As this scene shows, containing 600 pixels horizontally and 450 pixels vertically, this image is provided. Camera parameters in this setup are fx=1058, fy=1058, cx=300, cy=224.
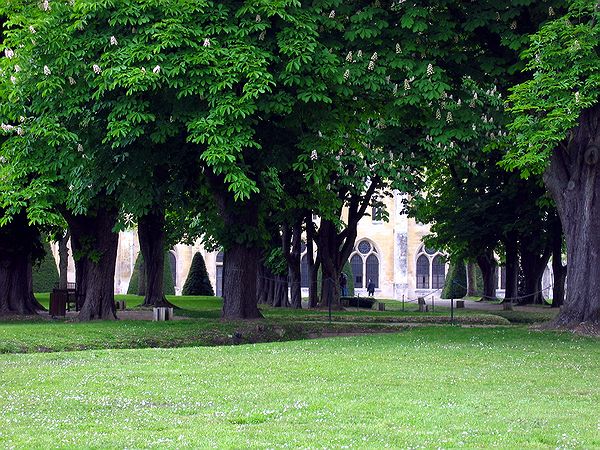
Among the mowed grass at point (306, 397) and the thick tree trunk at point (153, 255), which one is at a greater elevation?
the thick tree trunk at point (153, 255)

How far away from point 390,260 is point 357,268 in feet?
8.50

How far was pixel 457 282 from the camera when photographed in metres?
67.4

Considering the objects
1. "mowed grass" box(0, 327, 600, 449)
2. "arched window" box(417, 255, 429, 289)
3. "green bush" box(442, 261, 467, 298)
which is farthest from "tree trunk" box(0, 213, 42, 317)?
"arched window" box(417, 255, 429, 289)

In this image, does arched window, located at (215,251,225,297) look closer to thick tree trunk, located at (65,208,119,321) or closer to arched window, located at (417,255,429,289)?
arched window, located at (417,255,429,289)

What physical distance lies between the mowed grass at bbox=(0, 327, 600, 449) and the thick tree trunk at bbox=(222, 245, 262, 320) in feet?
23.0

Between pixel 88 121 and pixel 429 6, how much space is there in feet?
25.9

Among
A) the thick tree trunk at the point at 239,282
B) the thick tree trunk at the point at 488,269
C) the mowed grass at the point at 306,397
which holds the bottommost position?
the mowed grass at the point at 306,397

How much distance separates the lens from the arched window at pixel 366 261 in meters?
79.8

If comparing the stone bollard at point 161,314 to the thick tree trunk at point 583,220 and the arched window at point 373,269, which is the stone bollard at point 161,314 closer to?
the thick tree trunk at point 583,220

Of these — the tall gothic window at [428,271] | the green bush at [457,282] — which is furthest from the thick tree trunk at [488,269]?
the tall gothic window at [428,271]

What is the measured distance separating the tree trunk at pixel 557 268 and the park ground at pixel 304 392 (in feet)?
62.3

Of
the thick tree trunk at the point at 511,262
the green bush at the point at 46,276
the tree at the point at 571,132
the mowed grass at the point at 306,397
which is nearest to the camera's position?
the mowed grass at the point at 306,397

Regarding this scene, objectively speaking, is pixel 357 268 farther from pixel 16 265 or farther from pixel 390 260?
pixel 16 265

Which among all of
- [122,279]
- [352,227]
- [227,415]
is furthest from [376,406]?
[122,279]
